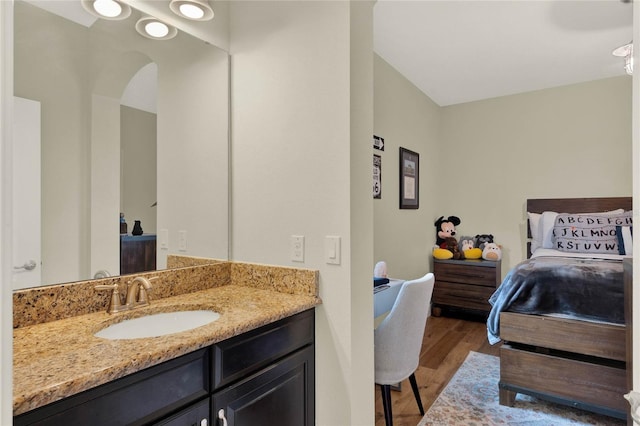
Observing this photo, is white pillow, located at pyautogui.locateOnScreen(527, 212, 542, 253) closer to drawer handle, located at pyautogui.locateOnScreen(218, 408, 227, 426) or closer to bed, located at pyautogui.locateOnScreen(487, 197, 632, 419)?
bed, located at pyautogui.locateOnScreen(487, 197, 632, 419)

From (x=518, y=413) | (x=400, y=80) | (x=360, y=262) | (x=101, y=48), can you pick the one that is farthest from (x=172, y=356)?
(x=400, y=80)

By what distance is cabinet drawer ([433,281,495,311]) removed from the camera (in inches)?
155

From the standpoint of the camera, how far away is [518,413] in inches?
86.8

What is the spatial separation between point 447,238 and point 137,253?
3756 millimetres

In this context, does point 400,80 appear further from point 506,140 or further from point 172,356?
point 172,356

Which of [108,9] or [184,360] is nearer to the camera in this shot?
[184,360]

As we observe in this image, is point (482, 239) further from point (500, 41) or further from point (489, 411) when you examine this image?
point (489, 411)

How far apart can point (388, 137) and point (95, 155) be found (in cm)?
261

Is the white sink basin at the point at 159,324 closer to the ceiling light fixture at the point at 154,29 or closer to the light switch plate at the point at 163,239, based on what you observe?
the light switch plate at the point at 163,239

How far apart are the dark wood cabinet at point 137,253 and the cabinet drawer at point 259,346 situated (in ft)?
2.09

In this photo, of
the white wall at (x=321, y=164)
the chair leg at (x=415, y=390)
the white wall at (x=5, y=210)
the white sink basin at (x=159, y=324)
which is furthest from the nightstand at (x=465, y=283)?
the white wall at (x=5, y=210)

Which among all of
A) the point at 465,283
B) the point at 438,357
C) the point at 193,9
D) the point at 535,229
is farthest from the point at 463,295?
the point at 193,9

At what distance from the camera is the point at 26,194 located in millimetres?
1180

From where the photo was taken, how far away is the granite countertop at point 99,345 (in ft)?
2.53
